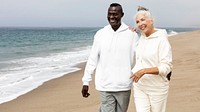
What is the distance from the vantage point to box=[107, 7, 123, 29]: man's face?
350 centimetres

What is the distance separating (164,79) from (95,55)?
0.83 m

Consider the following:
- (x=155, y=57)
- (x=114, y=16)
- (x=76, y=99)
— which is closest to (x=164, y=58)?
(x=155, y=57)

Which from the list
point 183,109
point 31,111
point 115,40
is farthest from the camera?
point 31,111

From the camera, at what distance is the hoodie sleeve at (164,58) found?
303 cm

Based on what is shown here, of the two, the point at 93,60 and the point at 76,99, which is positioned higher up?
the point at 93,60

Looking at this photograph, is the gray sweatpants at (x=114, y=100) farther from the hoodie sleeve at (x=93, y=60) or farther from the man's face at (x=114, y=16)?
the man's face at (x=114, y=16)

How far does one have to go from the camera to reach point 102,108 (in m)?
3.70

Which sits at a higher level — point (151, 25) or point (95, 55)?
point (151, 25)

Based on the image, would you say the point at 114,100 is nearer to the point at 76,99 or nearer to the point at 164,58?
the point at 164,58

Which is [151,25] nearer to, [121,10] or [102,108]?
[121,10]

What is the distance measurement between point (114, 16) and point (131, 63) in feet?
1.75

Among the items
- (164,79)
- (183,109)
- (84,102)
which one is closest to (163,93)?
(164,79)

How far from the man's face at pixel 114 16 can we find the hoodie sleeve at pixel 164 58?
62cm

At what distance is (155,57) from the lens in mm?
3105
